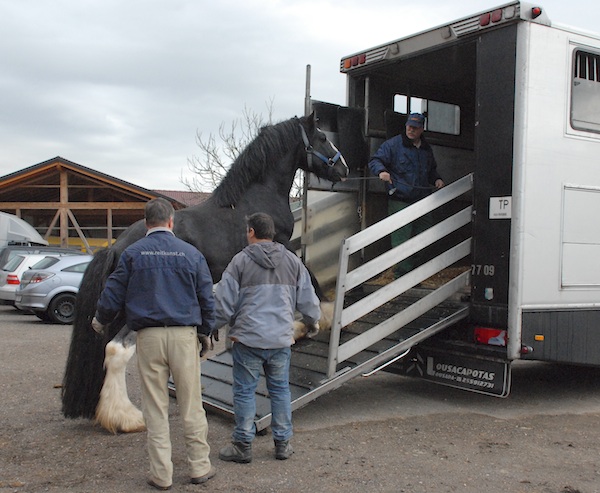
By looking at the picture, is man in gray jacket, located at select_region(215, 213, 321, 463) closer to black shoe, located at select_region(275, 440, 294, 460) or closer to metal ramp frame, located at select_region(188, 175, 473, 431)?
black shoe, located at select_region(275, 440, 294, 460)

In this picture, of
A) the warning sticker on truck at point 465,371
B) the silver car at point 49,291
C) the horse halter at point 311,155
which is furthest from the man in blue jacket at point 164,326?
the silver car at point 49,291

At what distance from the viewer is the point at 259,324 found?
14.6 ft

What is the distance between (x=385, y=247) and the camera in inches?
302

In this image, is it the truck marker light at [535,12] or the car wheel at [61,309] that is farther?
the car wheel at [61,309]

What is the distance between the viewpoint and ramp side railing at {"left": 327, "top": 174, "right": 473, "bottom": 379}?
5.35 m

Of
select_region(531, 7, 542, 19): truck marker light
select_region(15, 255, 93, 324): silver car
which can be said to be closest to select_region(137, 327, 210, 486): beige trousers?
select_region(531, 7, 542, 19): truck marker light

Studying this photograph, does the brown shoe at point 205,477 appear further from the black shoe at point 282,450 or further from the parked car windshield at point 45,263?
the parked car windshield at point 45,263

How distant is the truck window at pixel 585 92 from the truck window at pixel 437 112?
2219mm

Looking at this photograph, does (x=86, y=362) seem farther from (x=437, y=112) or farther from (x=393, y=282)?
(x=437, y=112)

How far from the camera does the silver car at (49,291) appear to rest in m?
14.0

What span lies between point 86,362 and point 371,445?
2.30m

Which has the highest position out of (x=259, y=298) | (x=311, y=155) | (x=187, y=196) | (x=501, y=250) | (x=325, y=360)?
(x=187, y=196)

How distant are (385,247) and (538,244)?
2.29m

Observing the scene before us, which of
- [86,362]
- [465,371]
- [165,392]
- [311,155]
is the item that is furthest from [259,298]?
[465,371]
